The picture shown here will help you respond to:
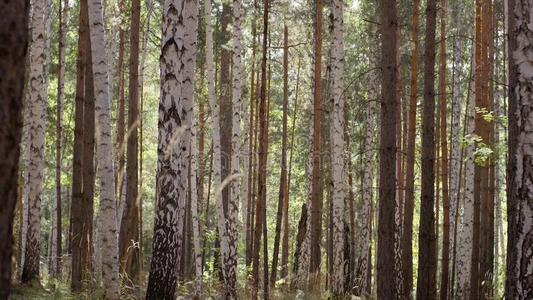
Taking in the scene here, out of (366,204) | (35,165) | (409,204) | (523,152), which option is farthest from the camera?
(366,204)

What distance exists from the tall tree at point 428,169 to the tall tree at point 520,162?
501 cm

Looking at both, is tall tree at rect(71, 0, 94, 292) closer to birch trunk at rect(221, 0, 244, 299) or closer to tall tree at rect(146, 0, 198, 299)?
birch trunk at rect(221, 0, 244, 299)

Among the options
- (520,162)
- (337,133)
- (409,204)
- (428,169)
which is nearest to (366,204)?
(409,204)

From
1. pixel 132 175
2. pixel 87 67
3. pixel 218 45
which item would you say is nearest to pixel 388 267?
pixel 132 175

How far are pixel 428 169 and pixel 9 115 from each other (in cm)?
909

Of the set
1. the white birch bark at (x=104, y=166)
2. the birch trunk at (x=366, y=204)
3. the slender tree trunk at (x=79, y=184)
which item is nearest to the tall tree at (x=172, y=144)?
the white birch bark at (x=104, y=166)

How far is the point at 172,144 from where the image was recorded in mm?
7293

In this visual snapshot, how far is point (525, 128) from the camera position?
212 inches

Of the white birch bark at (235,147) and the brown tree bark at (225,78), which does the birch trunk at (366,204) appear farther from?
the white birch bark at (235,147)

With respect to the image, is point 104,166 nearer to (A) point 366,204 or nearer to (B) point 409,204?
(B) point 409,204

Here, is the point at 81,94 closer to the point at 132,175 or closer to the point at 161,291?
the point at 132,175

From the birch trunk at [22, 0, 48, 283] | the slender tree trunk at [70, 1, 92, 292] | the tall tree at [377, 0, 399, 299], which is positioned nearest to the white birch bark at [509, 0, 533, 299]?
the tall tree at [377, 0, 399, 299]

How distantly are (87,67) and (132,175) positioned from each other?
2411 mm

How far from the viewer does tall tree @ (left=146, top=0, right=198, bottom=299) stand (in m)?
7.11
